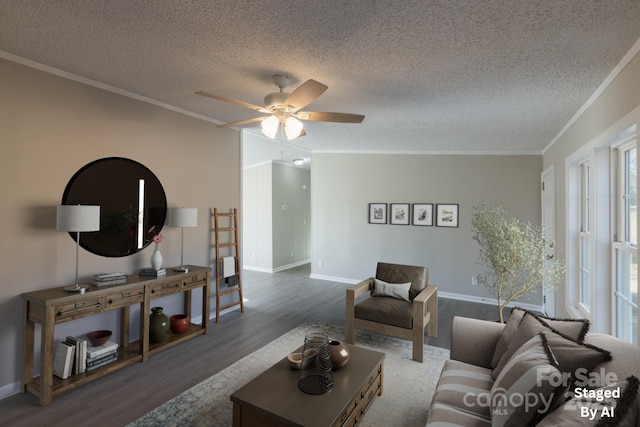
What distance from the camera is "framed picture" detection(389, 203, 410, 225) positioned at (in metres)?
5.84

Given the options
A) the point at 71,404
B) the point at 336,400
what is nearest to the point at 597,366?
the point at 336,400

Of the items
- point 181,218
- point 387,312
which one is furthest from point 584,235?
point 181,218

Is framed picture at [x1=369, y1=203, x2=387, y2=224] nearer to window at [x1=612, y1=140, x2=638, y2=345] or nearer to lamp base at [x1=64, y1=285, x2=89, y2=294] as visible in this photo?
window at [x1=612, y1=140, x2=638, y2=345]

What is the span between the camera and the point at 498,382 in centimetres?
164

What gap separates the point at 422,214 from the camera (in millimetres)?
5711

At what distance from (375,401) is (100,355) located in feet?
7.87

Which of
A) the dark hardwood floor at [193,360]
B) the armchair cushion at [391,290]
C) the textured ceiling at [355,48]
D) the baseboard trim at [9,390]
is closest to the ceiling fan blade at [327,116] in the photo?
the textured ceiling at [355,48]

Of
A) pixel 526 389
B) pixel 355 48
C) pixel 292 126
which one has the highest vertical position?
pixel 355 48

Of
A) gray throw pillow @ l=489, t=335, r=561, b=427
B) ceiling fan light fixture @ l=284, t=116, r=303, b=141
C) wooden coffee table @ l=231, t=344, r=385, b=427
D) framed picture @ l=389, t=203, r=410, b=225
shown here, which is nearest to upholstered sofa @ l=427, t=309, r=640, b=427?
gray throw pillow @ l=489, t=335, r=561, b=427

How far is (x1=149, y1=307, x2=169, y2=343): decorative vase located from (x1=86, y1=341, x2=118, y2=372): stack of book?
39 centimetres

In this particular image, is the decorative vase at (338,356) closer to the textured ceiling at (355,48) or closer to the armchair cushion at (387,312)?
the armchair cushion at (387,312)

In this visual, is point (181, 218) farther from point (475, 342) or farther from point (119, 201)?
point (475, 342)

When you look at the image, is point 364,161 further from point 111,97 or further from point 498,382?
point 498,382

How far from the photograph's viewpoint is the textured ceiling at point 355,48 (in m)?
1.72
